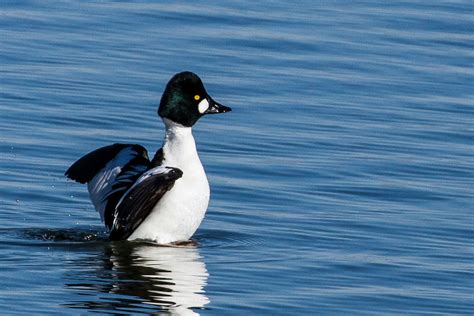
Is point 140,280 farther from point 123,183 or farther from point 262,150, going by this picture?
point 262,150

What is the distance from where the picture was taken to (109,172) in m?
11.5

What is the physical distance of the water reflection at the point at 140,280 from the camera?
9.34m

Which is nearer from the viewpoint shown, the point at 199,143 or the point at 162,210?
the point at 162,210

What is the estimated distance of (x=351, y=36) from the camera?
18.9m

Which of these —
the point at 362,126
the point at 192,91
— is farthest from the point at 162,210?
the point at 362,126

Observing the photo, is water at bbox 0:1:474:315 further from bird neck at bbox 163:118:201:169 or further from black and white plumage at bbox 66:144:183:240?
bird neck at bbox 163:118:201:169

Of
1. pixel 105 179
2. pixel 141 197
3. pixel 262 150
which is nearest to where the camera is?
pixel 141 197

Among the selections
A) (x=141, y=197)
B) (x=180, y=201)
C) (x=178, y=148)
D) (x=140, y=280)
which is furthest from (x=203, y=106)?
(x=140, y=280)

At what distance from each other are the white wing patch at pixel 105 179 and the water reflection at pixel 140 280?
0.36 m

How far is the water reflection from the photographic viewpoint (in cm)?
934

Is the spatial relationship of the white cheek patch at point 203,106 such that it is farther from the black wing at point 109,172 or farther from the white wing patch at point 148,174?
the white wing patch at point 148,174

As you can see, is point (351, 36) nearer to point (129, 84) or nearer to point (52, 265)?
point (129, 84)

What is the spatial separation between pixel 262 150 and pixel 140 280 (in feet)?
13.6

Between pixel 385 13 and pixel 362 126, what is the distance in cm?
577
